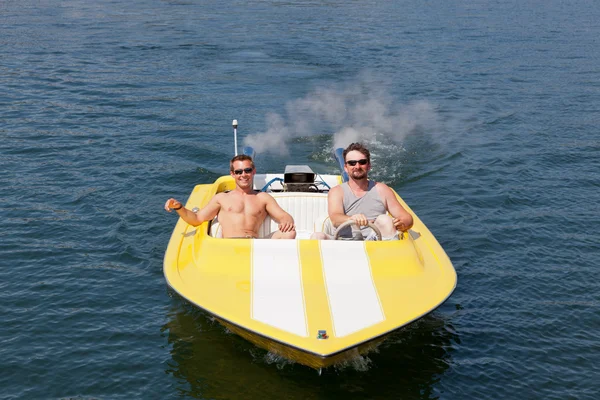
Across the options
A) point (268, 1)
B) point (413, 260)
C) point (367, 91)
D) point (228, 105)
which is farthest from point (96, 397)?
point (268, 1)

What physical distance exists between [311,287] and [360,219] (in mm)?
868

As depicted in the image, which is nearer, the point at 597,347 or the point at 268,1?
the point at 597,347

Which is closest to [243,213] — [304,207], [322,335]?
[304,207]

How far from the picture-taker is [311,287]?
6699 millimetres

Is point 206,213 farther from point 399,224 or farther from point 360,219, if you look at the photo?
point 399,224

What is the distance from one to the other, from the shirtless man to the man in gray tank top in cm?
52

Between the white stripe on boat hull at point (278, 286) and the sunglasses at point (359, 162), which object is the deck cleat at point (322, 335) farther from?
the sunglasses at point (359, 162)

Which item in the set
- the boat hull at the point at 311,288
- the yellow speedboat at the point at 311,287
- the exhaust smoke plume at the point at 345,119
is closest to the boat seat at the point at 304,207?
the yellow speedboat at the point at 311,287

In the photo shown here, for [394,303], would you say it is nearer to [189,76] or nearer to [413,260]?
[413,260]

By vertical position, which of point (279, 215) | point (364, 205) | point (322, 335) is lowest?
point (322, 335)

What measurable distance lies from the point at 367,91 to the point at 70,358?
516 inches

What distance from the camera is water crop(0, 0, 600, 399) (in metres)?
7.05

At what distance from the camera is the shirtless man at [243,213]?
777 centimetres

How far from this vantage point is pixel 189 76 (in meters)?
19.8
